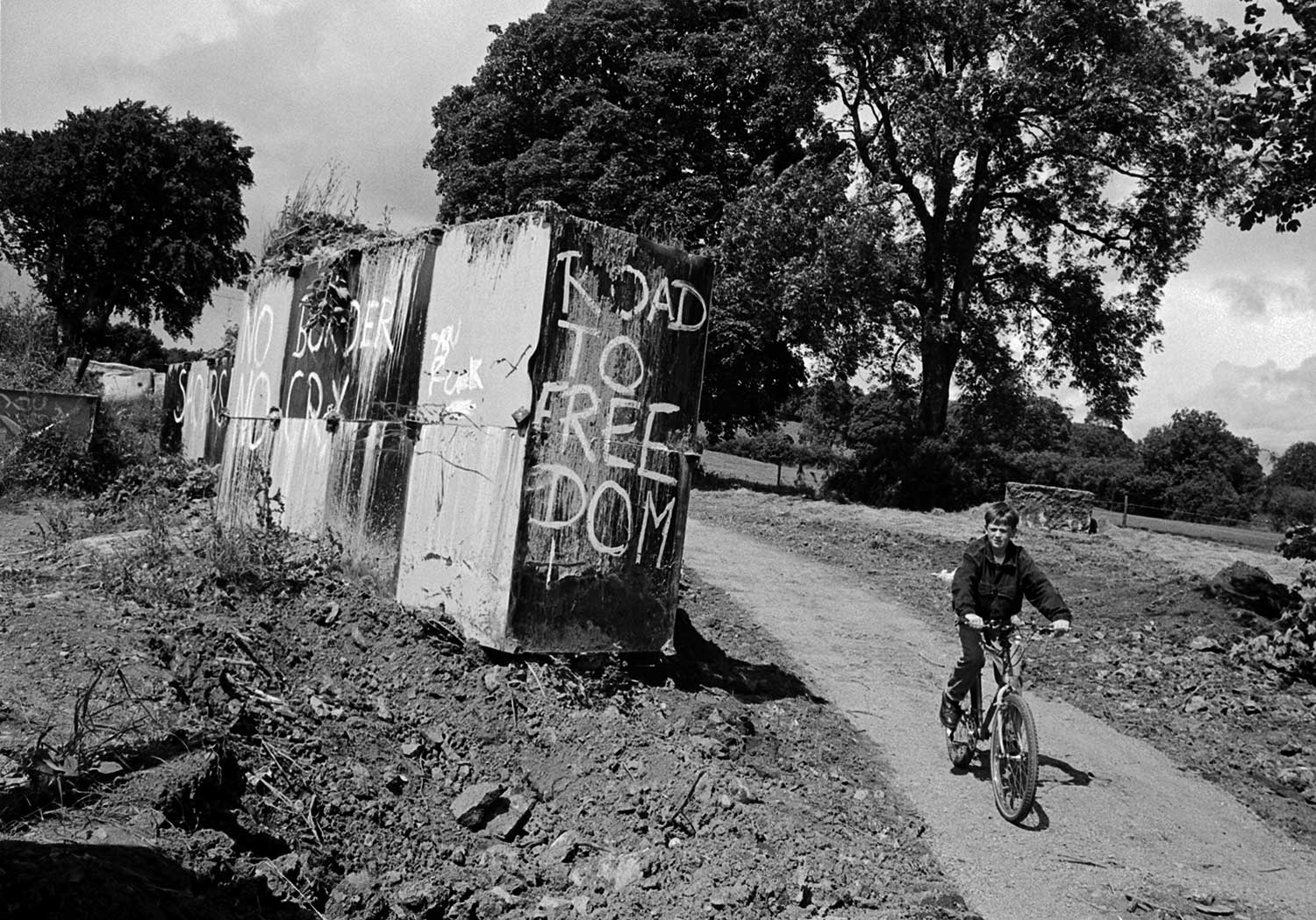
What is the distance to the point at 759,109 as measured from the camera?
872 inches

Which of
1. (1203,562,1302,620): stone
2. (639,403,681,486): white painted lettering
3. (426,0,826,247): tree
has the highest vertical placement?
(426,0,826,247): tree

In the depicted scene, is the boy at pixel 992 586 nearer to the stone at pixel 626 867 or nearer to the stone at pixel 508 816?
the stone at pixel 626 867

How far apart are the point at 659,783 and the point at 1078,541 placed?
37.6 feet

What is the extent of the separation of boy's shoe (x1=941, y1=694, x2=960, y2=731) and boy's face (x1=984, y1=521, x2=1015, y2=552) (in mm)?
1000

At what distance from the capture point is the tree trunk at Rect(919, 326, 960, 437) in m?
20.0

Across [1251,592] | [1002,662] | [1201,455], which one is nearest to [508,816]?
[1002,662]

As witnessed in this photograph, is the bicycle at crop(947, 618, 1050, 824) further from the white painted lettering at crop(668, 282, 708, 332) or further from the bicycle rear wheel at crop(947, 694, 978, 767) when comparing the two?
the white painted lettering at crop(668, 282, 708, 332)

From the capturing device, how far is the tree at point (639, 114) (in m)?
22.3

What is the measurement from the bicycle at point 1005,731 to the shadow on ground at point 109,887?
362 centimetres

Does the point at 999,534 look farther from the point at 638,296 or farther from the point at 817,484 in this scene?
the point at 817,484

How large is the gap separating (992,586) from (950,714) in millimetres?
878

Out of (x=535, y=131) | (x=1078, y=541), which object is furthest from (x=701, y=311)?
(x=535, y=131)

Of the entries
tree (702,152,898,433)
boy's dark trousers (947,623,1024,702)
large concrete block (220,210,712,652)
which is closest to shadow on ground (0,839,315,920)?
large concrete block (220,210,712,652)

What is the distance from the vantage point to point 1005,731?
16.4 ft
